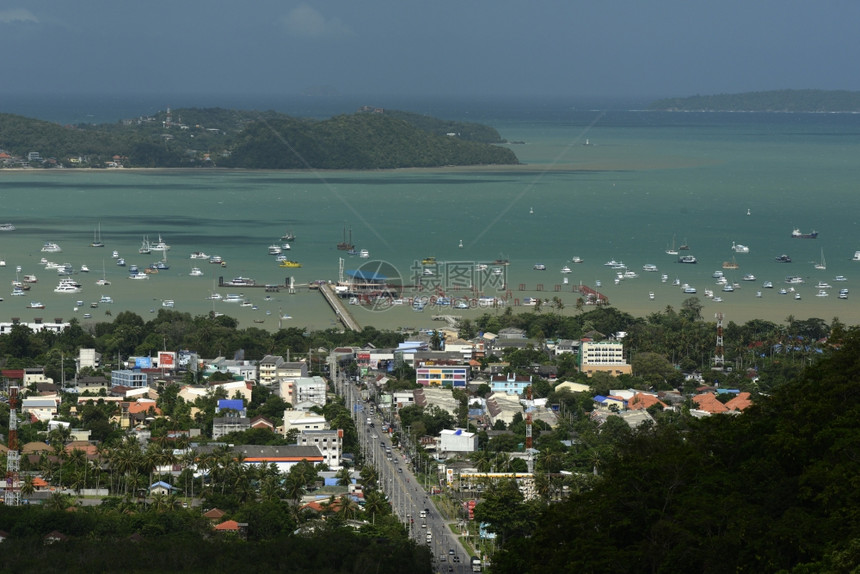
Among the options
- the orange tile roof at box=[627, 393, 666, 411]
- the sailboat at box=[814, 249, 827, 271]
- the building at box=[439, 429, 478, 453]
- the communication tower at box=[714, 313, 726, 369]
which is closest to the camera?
the building at box=[439, 429, 478, 453]

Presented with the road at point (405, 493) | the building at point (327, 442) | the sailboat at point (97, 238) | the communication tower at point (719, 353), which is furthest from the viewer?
the sailboat at point (97, 238)

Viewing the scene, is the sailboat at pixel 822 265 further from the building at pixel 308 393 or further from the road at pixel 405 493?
the building at pixel 308 393

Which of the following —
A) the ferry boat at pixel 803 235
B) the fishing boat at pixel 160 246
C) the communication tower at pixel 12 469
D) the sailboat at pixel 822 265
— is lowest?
the communication tower at pixel 12 469

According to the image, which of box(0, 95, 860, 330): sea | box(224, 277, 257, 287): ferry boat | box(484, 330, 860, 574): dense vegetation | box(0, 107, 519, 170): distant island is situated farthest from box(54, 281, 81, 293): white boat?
box(0, 107, 519, 170): distant island

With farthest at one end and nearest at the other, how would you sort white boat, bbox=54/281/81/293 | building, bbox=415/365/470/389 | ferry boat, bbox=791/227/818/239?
ferry boat, bbox=791/227/818/239 → white boat, bbox=54/281/81/293 → building, bbox=415/365/470/389

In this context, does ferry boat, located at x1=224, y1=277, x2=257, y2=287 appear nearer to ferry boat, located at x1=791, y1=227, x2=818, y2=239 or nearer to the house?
the house

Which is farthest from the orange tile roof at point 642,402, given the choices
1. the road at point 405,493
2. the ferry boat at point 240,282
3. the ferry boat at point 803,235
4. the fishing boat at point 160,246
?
the ferry boat at point 803,235
